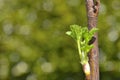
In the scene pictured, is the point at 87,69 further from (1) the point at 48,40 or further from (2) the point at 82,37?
(1) the point at 48,40

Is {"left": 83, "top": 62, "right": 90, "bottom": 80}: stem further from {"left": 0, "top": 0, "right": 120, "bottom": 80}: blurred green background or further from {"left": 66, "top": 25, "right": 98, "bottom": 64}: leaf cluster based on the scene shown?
{"left": 0, "top": 0, "right": 120, "bottom": 80}: blurred green background

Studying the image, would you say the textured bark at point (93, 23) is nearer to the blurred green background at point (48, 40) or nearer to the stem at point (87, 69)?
the stem at point (87, 69)

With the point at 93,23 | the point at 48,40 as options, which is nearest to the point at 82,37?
the point at 93,23

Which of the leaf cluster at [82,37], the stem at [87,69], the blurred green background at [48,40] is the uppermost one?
the leaf cluster at [82,37]

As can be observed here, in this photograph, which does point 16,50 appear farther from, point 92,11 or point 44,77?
point 92,11

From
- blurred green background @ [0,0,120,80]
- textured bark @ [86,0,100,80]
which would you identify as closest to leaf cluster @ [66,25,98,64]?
textured bark @ [86,0,100,80]

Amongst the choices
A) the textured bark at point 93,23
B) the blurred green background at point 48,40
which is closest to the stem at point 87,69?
the textured bark at point 93,23

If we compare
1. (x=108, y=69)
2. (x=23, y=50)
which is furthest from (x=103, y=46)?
(x=23, y=50)

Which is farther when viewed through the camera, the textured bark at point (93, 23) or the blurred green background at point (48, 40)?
the blurred green background at point (48, 40)
